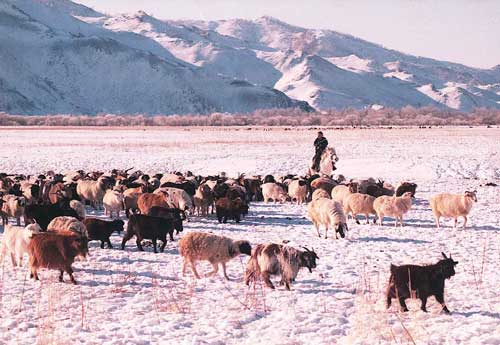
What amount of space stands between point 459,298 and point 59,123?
95697mm

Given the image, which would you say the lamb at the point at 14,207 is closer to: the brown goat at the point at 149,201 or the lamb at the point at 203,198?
the brown goat at the point at 149,201

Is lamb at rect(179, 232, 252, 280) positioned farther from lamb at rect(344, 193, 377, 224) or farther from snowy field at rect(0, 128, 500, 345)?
lamb at rect(344, 193, 377, 224)

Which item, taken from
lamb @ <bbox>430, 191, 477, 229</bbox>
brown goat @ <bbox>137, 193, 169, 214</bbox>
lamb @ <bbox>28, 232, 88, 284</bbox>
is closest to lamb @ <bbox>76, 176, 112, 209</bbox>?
brown goat @ <bbox>137, 193, 169, 214</bbox>

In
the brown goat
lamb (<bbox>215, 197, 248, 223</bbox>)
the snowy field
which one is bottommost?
the snowy field

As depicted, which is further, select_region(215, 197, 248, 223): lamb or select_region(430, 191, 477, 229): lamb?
select_region(215, 197, 248, 223): lamb

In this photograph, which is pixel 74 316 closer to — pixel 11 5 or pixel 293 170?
pixel 293 170

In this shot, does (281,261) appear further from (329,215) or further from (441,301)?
(329,215)

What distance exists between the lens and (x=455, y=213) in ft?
46.5

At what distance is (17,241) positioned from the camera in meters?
10.2

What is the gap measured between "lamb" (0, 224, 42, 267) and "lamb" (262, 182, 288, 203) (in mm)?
10361

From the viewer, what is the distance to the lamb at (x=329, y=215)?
1280 centimetres

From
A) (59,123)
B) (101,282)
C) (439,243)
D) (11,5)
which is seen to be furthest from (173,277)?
(11,5)

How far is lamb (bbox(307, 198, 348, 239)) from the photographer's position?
1280 cm

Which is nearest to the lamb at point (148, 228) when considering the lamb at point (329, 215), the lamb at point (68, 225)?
the lamb at point (68, 225)
